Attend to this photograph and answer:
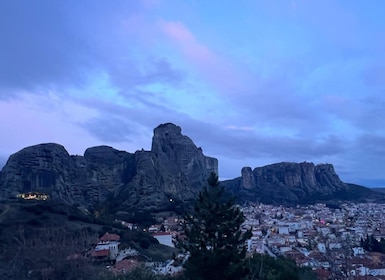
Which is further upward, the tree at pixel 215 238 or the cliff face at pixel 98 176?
the cliff face at pixel 98 176

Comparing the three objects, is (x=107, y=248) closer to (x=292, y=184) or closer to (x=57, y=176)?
(x=57, y=176)

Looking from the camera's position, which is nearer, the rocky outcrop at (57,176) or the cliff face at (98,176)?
the rocky outcrop at (57,176)

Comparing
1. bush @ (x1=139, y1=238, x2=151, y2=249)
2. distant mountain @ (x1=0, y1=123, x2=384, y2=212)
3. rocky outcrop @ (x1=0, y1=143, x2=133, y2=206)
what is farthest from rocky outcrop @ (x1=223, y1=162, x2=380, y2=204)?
bush @ (x1=139, y1=238, x2=151, y2=249)

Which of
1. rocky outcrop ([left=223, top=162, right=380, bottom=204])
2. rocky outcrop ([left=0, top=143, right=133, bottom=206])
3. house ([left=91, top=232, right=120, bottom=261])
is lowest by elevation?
house ([left=91, top=232, right=120, bottom=261])

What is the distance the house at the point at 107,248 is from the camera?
32.6 m

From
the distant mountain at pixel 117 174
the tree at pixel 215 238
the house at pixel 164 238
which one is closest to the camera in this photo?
the tree at pixel 215 238

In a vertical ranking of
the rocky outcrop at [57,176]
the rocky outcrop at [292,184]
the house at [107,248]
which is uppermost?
the rocky outcrop at [292,184]

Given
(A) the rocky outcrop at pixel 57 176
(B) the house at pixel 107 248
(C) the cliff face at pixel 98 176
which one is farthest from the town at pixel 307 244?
(A) the rocky outcrop at pixel 57 176

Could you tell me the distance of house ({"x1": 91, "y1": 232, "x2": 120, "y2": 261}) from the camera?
32600 mm

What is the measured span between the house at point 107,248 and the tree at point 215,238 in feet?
49.3

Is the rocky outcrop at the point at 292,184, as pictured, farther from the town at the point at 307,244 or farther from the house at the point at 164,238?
the house at the point at 164,238

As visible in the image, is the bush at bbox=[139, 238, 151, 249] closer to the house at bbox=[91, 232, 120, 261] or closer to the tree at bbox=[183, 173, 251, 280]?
the house at bbox=[91, 232, 120, 261]

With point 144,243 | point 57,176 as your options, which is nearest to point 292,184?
point 57,176

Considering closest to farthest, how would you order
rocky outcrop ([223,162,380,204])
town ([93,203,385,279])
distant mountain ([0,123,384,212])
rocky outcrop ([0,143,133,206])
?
1. town ([93,203,385,279])
2. rocky outcrop ([0,143,133,206])
3. distant mountain ([0,123,384,212])
4. rocky outcrop ([223,162,380,204])
